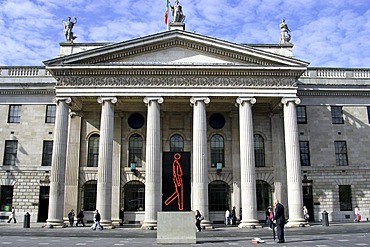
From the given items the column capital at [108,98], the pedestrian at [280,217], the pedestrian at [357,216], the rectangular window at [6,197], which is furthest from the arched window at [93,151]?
the pedestrian at [357,216]

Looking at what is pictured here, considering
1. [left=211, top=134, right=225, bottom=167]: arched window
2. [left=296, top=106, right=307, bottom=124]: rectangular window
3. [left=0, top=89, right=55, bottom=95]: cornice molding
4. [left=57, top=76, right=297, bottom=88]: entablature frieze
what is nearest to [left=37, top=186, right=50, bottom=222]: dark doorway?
[left=0, top=89, right=55, bottom=95]: cornice molding

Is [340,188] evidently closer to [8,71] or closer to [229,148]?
[229,148]

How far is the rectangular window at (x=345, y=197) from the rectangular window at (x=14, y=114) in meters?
32.2

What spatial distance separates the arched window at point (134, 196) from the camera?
118ft

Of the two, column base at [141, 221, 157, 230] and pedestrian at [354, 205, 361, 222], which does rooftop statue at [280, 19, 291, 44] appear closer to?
pedestrian at [354, 205, 361, 222]

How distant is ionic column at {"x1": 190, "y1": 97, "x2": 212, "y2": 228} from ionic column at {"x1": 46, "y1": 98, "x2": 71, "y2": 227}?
10.7 metres

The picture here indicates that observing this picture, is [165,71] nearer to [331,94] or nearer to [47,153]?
[47,153]

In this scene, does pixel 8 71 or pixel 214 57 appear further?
pixel 8 71

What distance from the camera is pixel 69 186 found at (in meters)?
35.1

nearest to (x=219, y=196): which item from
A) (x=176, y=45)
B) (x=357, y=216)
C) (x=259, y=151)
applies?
(x=259, y=151)

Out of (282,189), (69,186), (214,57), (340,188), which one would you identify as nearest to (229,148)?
(282,189)

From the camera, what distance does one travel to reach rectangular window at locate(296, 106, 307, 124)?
38.1 meters

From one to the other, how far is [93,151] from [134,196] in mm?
5876

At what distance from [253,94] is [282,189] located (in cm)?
991
